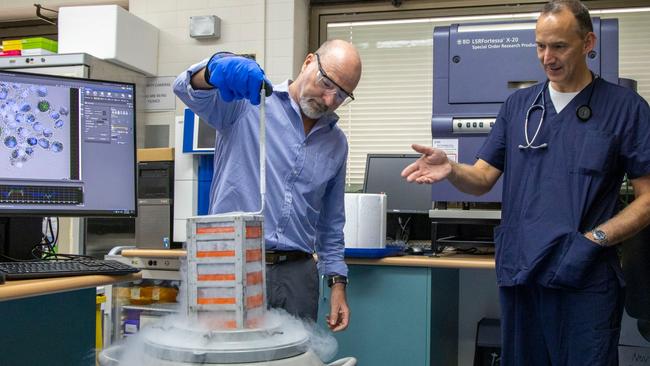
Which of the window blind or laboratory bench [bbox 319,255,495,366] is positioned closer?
laboratory bench [bbox 319,255,495,366]

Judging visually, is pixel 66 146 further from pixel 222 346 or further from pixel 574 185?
pixel 574 185

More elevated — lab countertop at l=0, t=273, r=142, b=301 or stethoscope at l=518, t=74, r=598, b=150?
stethoscope at l=518, t=74, r=598, b=150

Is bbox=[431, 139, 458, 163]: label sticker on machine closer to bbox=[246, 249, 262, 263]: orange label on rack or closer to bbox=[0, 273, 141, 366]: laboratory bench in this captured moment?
bbox=[0, 273, 141, 366]: laboratory bench

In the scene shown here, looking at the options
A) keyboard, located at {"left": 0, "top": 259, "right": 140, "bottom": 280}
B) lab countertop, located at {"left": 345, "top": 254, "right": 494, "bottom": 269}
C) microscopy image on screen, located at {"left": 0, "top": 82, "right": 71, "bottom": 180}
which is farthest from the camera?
lab countertop, located at {"left": 345, "top": 254, "right": 494, "bottom": 269}

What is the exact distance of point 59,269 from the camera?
1.47 meters

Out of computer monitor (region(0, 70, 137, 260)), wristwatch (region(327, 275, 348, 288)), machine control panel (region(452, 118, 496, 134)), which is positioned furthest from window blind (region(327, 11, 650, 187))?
computer monitor (region(0, 70, 137, 260))

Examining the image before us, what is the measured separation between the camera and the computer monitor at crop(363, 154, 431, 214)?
9.86 feet

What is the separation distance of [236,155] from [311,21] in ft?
7.68

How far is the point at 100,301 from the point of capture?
10.3ft

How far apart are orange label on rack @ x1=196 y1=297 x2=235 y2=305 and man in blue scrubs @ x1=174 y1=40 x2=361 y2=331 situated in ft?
2.07

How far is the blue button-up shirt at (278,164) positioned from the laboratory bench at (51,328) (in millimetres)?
329

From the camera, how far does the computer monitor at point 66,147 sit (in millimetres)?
1558

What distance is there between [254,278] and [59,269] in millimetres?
719

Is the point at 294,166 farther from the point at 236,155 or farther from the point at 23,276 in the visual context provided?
the point at 23,276
